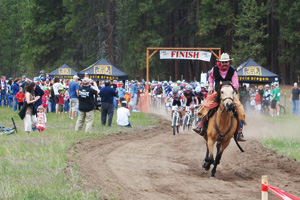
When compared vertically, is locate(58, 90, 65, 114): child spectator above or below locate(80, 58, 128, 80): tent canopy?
below

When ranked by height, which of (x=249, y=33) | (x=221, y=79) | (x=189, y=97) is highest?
(x=249, y=33)

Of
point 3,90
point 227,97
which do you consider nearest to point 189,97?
point 227,97

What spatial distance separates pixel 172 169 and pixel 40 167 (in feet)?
10.6

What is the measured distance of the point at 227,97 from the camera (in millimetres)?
10578

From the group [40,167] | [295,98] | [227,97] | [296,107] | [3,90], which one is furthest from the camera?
[3,90]

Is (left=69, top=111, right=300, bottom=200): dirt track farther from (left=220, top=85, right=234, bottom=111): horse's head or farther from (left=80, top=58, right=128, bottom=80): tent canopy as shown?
(left=80, top=58, right=128, bottom=80): tent canopy

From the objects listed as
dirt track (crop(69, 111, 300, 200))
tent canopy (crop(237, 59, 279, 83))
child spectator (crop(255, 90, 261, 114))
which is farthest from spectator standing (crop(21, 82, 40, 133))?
child spectator (crop(255, 90, 261, 114))

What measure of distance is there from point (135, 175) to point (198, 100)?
1342cm

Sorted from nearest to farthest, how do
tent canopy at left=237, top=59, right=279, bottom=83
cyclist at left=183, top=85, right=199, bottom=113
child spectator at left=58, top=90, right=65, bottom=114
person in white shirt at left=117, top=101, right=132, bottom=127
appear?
person in white shirt at left=117, top=101, right=132, bottom=127
cyclist at left=183, top=85, right=199, bottom=113
child spectator at left=58, top=90, right=65, bottom=114
tent canopy at left=237, top=59, right=279, bottom=83

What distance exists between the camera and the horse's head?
410 inches

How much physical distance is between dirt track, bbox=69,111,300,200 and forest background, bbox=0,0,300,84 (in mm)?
34447

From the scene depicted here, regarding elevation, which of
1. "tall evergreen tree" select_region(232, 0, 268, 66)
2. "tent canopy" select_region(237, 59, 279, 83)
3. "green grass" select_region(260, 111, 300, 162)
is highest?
"tall evergreen tree" select_region(232, 0, 268, 66)

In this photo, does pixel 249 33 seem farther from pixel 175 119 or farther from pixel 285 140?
pixel 285 140

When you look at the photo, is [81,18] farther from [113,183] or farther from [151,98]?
[113,183]
